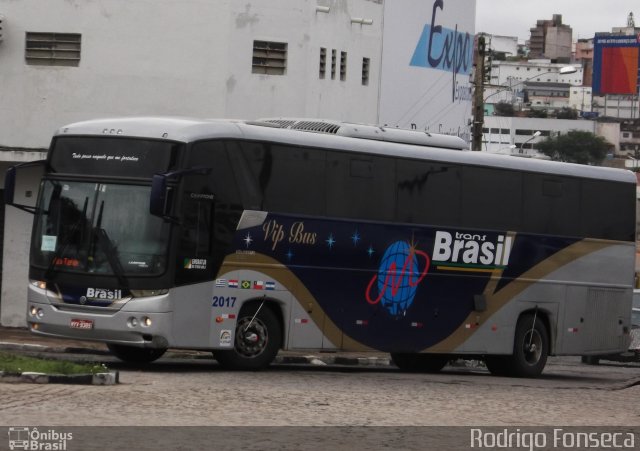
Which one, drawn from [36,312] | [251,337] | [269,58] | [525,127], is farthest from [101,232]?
[525,127]

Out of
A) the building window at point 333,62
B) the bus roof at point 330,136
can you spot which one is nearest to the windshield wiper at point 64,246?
the bus roof at point 330,136

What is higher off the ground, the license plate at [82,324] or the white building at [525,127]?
the white building at [525,127]

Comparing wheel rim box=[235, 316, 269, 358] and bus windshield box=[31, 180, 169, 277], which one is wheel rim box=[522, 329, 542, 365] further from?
bus windshield box=[31, 180, 169, 277]

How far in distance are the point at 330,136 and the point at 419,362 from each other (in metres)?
5.64

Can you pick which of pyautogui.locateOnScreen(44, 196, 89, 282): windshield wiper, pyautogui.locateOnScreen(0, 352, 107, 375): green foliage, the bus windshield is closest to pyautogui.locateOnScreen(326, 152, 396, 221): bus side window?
the bus windshield

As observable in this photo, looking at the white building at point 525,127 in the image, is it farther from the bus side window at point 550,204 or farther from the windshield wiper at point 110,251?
the windshield wiper at point 110,251

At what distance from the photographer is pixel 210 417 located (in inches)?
496

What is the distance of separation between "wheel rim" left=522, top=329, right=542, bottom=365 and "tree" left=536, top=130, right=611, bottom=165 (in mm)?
96836

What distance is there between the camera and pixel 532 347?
22797mm

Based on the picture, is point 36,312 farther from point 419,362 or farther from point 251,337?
point 419,362

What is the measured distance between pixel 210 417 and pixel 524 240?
1079 centimetres

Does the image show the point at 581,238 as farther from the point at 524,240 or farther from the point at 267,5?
the point at 267,5

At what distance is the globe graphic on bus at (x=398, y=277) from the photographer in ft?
66.6

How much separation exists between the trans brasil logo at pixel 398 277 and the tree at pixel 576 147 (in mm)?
99193
